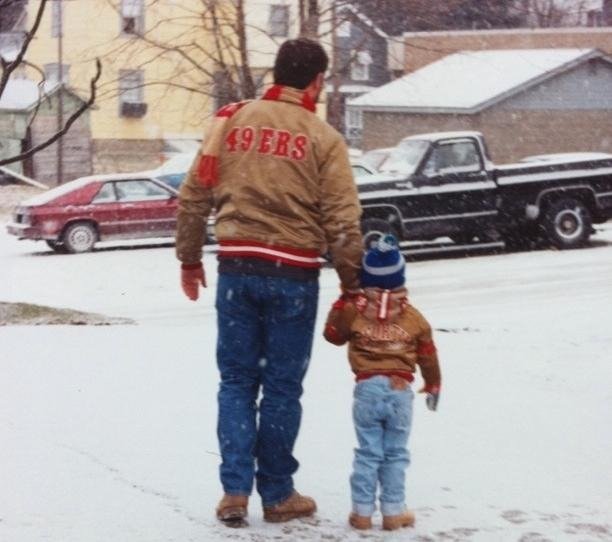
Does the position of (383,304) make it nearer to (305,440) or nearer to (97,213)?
(305,440)

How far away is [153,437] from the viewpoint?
616 centimetres

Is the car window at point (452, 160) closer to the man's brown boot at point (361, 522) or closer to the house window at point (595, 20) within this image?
the man's brown boot at point (361, 522)

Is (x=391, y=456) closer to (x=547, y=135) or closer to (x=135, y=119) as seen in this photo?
(x=547, y=135)

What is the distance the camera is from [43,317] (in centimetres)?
1152

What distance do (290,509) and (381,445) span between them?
1.29ft

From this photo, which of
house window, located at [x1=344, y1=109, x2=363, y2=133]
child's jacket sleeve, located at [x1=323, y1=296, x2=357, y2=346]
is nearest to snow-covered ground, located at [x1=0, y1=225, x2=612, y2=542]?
child's jacket sleeve, located at [x1=323, y1=296, x2=357, y2=346]

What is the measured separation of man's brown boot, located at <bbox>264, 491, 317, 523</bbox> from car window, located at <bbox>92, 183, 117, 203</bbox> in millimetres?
19730

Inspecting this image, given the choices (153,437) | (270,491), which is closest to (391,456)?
(270,491)

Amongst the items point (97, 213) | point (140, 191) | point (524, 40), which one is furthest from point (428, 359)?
point (524, 40)

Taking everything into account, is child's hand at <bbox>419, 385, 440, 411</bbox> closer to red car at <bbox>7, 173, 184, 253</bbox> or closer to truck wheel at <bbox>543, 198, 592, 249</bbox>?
truck wheel at <bbox>543, 198, 592, 249</bbox>

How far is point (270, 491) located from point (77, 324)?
19.4 ft

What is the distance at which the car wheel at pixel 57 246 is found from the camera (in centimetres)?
2405

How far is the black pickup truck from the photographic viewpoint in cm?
2086

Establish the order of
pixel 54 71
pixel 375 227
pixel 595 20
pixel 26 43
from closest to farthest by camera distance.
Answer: pixel 26 43, pixel 375 227, pixel 54 71, pixel 595 20
